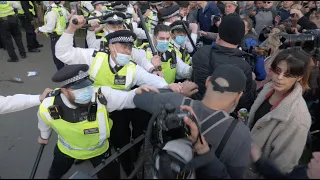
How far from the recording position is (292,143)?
1.90 metres

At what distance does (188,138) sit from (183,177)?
0.28 metres

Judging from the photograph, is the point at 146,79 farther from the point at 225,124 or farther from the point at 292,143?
the point at 292,143

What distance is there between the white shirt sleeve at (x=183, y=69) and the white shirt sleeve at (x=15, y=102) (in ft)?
6.30

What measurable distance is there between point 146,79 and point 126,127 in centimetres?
84

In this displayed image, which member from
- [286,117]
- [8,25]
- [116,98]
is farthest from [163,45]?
[8,25]

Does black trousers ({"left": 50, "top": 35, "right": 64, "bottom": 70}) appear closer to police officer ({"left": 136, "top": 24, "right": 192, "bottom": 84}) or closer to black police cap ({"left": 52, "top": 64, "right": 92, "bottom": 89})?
police officer ({"left": 136, "top": 24, "right": 192, "bottom": 84})

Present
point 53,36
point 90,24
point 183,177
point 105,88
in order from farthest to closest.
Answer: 1. point 53,36
2. point 90,24
3. point 105,88
4. point 183,177

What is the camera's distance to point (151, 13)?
673 centimetres

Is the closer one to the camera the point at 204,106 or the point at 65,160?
the point at 204,106

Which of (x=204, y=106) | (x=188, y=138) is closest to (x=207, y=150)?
(x=188, y=138)

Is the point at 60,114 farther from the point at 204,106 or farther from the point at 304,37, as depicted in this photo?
the point at 304,37

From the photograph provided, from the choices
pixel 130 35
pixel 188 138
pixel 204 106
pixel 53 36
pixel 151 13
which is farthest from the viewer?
pixel 151 13

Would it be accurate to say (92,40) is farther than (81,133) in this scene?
Yes

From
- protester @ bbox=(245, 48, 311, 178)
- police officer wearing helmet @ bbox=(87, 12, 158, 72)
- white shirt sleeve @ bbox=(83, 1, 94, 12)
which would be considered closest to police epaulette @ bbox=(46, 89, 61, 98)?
police officer wearing helmet @ bbox=(87, 12, 158, 72)
